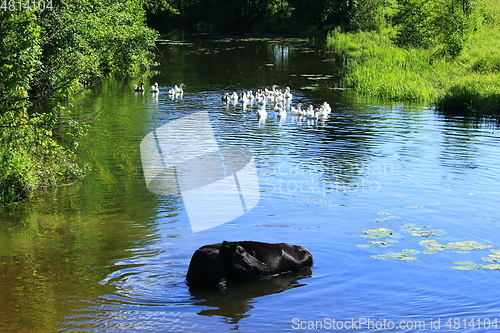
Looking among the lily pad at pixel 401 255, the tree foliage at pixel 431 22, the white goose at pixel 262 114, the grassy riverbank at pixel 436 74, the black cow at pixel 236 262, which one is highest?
the tree foliage at pixel 431 22

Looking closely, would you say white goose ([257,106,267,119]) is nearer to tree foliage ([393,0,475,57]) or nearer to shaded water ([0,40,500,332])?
shaded water ([0,40,500,332])

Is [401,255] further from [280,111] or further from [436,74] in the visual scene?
[436,74]

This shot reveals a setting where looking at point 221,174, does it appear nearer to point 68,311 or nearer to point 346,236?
point 346,236

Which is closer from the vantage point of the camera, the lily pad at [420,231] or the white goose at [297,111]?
the lily pad at [420,231]

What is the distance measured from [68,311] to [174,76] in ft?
88.9

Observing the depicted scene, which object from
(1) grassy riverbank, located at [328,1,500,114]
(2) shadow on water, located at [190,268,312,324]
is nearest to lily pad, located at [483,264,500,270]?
(2) shadow on water, located at [190,268,312,324]

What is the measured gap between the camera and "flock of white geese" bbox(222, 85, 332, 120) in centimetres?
2328

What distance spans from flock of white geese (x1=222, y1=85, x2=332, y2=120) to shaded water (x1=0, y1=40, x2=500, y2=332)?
1710 mm

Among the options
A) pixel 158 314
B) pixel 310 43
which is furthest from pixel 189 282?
pixel 310 43

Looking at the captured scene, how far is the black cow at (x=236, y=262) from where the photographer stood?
8.58 m

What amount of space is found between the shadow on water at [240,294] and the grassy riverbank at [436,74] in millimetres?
17609

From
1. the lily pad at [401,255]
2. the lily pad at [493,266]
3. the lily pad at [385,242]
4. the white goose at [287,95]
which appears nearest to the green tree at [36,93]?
the lily pad at [385,242]

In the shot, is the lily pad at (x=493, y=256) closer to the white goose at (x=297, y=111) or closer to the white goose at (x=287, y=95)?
the white goose at (x=297, y=111)

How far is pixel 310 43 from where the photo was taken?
173 feet
